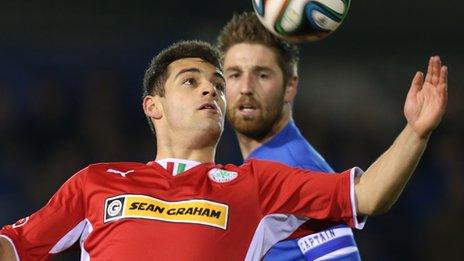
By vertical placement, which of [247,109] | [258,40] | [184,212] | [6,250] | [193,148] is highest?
[258,40]

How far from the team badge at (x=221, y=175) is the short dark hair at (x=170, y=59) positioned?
0.52 meters

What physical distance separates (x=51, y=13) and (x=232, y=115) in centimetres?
483

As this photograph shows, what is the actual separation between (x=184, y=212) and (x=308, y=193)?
502mm

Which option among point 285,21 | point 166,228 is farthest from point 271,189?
point 285,21

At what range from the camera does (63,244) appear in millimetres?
4234

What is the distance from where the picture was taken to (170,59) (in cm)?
469

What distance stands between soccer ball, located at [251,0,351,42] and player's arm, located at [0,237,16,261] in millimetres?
1877

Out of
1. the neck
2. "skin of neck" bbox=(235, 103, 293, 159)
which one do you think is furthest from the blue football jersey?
the neck

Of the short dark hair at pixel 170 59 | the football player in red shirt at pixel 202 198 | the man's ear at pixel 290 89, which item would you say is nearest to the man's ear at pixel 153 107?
the short dark hair at pixel 170 59

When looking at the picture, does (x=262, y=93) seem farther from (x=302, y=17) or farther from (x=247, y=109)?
(x=302, y=17)

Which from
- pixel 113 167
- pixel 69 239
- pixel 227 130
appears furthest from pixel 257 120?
pixel 227 130

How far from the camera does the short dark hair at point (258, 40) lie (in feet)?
19.4

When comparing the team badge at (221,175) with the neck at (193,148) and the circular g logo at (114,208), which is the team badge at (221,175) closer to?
the neck at (193,148)

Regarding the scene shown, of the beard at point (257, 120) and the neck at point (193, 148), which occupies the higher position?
the beard at point (257, 120)
